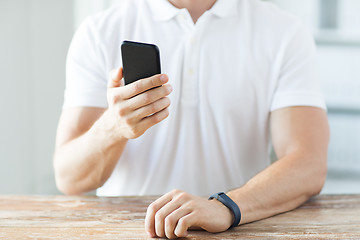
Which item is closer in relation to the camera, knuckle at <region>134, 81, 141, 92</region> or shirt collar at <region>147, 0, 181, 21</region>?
knuckle at <region>134, 81, 141, 92</region>

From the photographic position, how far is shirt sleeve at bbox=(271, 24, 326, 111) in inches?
49.7

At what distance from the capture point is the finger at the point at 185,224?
2.78 ft

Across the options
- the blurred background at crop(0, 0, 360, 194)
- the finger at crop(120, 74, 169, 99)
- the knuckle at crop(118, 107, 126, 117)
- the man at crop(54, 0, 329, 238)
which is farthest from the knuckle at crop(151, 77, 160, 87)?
the blurred background at crop(0, 0, 360, 194)

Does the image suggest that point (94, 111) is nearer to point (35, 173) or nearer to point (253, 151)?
point (253, 151)

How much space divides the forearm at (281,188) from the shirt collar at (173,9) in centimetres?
48

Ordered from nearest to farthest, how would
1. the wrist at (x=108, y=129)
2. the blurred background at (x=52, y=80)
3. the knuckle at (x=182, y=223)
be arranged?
the knuckle at (x=182, y=223)
the wrist at (x=108, y=129)
the blurred background at (x=52, y=80)

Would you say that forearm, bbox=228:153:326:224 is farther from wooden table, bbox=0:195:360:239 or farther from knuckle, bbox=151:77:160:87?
knuckle, bbox=151:77:160:87

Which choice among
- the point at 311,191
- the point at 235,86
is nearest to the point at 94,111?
the point at 235,86

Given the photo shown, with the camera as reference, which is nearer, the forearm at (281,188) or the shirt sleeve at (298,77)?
the forearm at (281,188)

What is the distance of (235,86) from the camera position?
1.33m

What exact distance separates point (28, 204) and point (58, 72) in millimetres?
1449

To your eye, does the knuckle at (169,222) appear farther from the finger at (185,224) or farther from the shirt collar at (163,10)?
the shirt collar at (163,10)

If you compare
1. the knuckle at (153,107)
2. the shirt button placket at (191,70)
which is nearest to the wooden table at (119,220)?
the knuckle at (153,107)

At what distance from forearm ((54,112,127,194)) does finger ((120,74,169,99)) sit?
0.54 ft
